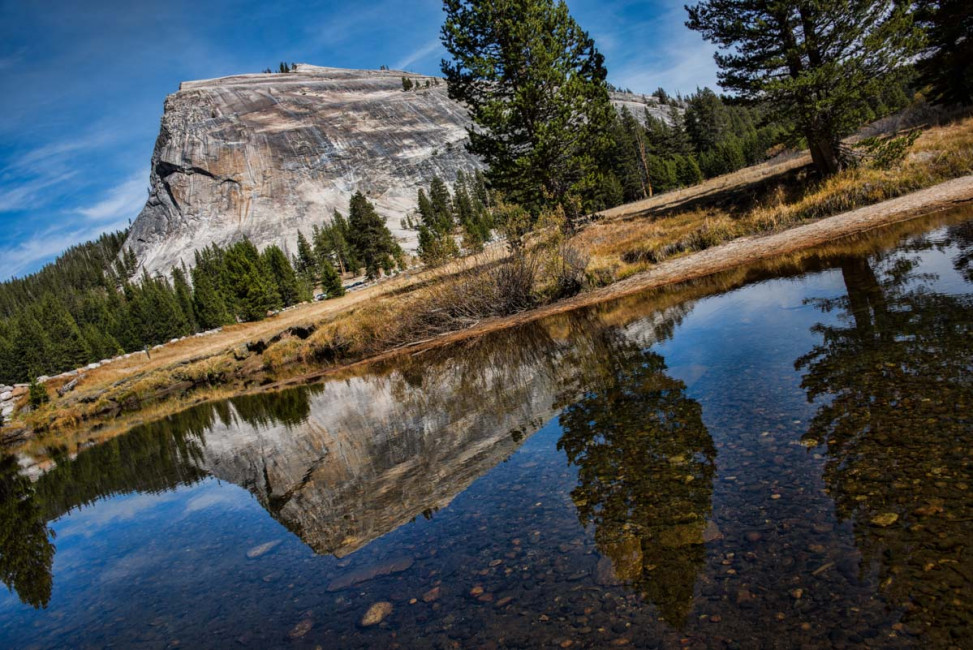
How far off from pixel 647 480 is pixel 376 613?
2272mm

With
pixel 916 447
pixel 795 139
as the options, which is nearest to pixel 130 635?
pixel 916 447

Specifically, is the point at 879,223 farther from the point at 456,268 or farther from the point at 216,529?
the point at 216,529

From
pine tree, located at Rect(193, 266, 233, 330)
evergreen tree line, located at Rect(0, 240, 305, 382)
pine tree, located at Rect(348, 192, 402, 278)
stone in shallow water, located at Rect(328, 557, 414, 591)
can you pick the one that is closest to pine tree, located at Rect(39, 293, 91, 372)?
evergreen tree line, located at Rect(0, 240, 305, 382)

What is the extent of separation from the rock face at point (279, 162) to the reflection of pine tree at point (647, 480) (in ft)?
334

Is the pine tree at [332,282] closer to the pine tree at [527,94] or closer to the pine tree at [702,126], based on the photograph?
the pine tree at [527,94]

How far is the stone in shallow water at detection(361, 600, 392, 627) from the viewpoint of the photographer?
3.34 metres

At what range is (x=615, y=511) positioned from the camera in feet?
12.3

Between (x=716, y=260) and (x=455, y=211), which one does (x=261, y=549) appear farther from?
(x=455, y=211)

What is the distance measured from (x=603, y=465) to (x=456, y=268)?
538 inches

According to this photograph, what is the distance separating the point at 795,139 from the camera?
1841 cm

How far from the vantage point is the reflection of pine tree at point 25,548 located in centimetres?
579

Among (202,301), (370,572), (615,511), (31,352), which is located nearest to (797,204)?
(615,511)

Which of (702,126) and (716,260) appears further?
(702,126)

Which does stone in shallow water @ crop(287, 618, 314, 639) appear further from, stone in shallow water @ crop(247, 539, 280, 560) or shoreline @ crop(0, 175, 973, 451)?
shoreline @ crop(0, 175, 973, 451)
